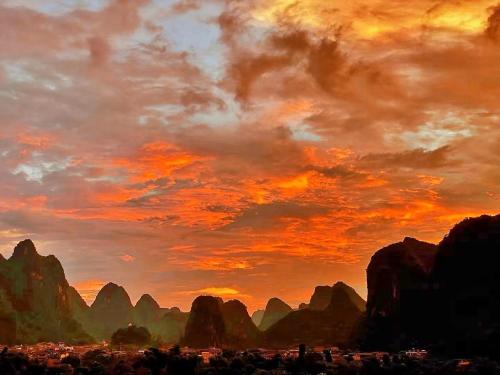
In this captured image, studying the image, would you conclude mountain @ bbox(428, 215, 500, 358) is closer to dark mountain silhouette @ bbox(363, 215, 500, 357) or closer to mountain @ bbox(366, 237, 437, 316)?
dark mountain silhouette @ bbox(363, 215, 500, 357)

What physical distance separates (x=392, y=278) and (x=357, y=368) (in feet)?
300

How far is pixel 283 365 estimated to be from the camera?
348 feet

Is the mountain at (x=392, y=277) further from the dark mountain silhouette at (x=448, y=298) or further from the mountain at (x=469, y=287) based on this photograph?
the mountain at (x=469, y=287)

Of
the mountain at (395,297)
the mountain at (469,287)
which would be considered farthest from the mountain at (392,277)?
the mountain at (469,287)

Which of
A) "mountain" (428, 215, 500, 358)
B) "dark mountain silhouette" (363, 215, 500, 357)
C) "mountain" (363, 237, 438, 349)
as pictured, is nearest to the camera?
"mountain" (428, 215, 500, 358)

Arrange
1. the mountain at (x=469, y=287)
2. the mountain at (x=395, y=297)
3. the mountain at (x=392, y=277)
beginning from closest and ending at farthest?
1. the mountain at (x=469, y=287)
2. the mountain at (x=395, y=297)
3. the mountain at (x=392, y=277)

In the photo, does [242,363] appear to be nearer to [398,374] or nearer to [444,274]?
[398,374]

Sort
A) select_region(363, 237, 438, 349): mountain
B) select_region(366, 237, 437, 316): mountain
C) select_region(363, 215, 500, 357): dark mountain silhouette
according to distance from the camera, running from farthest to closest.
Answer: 1. select_region(366, 237, 437, 316): mountain
2. select_region(363, 237, 438, 349): mountain
3. select_region(363, 215, 500, 357): dark mountain silhouette

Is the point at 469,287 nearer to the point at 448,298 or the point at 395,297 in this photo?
the point at 448,298

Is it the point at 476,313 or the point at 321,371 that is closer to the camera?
→ the point at 321,371

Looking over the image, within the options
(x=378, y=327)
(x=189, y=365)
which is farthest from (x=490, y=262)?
(x=189, y=365)

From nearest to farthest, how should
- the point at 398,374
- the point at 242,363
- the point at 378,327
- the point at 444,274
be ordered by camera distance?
the point at 398,374
the point at 242,363
the point at 444,274
the point at 378,327

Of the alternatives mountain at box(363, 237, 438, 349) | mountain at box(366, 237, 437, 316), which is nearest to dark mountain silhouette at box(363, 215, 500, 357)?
mountain at box(363, 237, 438, 349)

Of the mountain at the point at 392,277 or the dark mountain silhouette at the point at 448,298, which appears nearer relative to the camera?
the dark mountain silhouette at the point at 448,298
